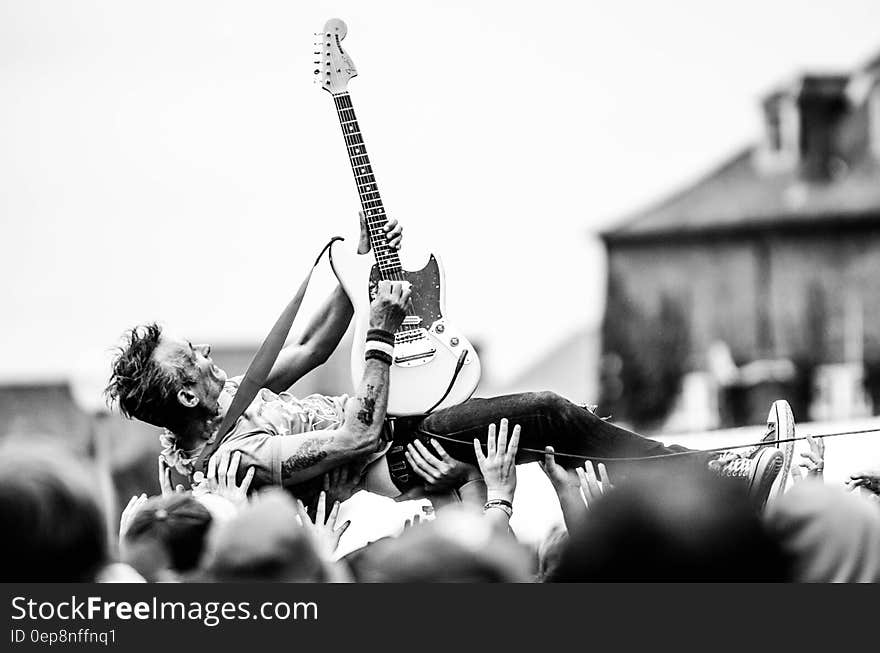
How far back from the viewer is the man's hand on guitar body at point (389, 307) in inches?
169

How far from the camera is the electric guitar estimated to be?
4.41 metres

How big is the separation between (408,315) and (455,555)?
2.12m

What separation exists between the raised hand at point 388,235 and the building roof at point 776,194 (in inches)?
957

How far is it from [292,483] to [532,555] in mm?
810

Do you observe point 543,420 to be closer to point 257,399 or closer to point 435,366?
point 435,366

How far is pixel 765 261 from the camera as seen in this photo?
94.0 ft

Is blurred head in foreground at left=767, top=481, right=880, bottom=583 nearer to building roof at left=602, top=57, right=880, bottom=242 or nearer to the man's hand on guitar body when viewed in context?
the man's hand on guitar body

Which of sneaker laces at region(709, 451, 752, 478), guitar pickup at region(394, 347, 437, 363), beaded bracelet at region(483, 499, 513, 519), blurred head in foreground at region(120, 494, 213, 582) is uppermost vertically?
guitar pickup at region(394, 347, 437, 363)

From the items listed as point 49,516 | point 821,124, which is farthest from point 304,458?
point 821,124

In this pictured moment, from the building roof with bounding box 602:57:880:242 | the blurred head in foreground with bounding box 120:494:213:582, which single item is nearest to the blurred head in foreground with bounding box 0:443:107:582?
the blurred head in foreground with bounding box 120:494:213:582

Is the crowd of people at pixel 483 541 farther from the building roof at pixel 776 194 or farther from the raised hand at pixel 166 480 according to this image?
the building roof at pixel 776 194

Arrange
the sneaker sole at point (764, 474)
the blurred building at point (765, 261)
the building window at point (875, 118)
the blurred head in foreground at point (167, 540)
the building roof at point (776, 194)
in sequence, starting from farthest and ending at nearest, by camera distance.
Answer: the building roof at point (776, 194)
the blurred building at point (765, 261)
the building window at point (875, 118)
the sneaker sole at point (764, 474)
the blurred head in foreground at point (167, 540)

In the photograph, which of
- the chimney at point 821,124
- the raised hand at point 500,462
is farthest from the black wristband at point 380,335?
the chimney at point 821,124

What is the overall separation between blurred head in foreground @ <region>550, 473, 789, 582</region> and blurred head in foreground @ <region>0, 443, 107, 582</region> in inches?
32.5
